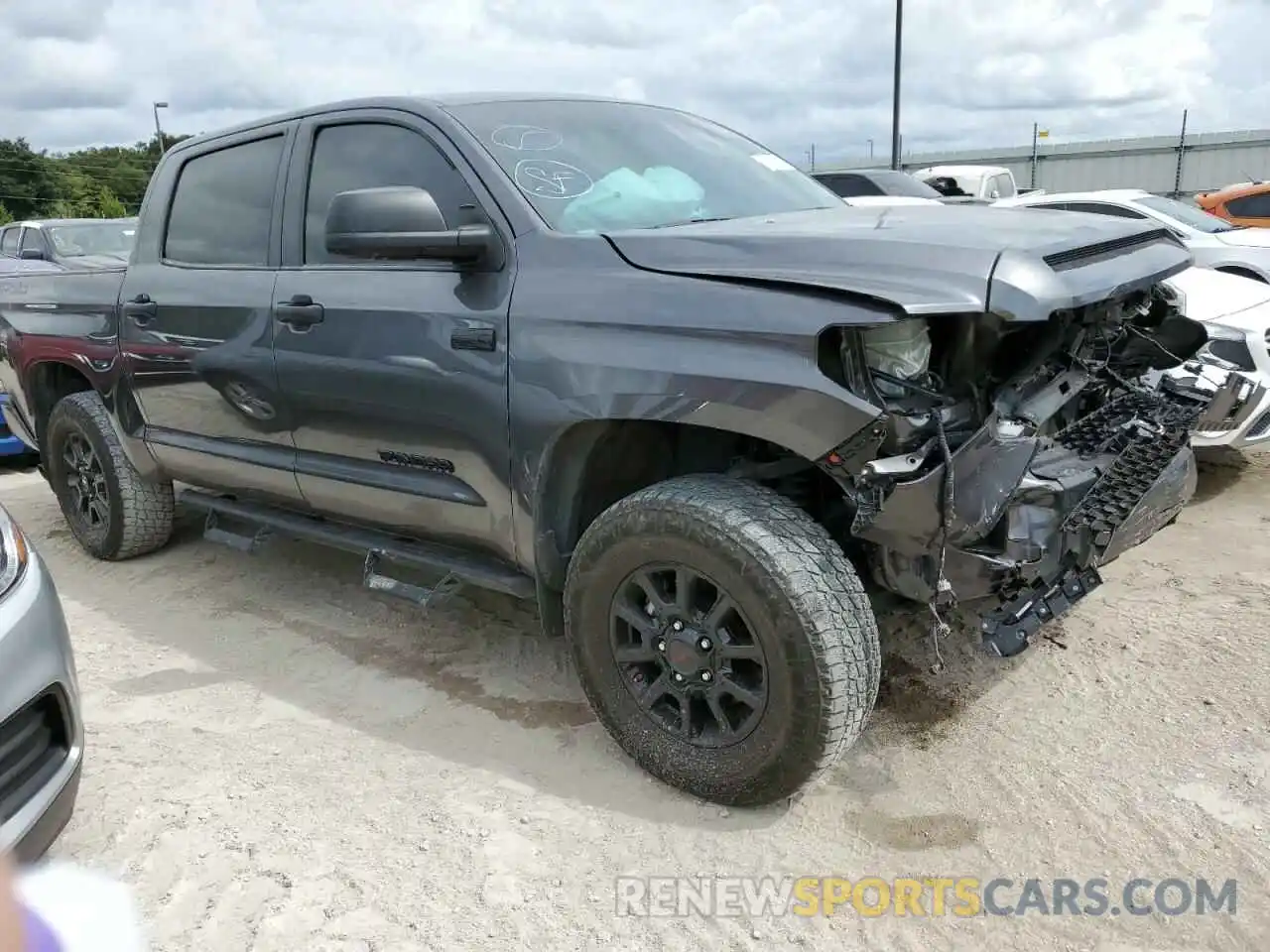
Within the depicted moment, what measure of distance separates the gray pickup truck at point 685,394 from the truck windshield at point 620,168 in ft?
0.05

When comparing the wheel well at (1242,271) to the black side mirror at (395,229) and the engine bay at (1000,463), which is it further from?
the black side mirror at (395,229)

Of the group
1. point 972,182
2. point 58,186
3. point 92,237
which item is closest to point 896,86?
point 972,182

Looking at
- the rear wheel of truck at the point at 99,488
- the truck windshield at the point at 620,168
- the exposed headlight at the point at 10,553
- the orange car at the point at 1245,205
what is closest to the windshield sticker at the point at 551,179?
the truck windshield at the point at 620,168

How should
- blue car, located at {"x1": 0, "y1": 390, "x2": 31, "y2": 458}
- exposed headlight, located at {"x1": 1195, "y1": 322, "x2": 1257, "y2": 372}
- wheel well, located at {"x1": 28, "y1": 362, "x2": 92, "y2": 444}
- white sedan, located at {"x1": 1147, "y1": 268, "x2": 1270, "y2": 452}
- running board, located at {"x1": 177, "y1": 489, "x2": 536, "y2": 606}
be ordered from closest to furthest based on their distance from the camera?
running board, located at {"x1": 177, "y1": 489, "x2": 536, "y2": 606} → white sedan, located at {"x1": 1147, "y1": 268, "x2": 1270, "y2": 452} → exposed headlight, located at {"x1": 1195, "y1": 322, "x2": 1257, "y2": 372} → wheel well, located at {"x1": 28, "y1": 362, "x2": 92, "y2": 444} → blue car, located at {"x1": 0, "y1": 390, "x2": 31, "y2": 458}

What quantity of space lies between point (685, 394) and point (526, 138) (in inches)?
45.9

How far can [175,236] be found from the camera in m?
4.23

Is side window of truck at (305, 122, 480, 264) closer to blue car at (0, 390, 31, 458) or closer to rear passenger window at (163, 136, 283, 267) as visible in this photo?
rear passenger window at (163, 136, 283, 267)

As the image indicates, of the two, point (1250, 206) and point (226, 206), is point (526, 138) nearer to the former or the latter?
point (226, 206)

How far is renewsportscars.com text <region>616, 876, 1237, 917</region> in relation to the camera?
7.50 feet

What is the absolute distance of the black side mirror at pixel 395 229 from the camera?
108 inches

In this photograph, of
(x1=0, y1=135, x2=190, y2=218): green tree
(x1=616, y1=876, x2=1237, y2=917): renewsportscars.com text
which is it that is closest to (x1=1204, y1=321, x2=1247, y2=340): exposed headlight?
(x1=616, y1=876, x2=1237, y2=917): renewsportscars.com text

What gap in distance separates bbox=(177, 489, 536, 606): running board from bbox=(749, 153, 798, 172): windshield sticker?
5.77ft

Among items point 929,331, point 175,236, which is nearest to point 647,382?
point 929,331

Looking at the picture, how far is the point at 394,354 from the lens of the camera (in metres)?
3.11
